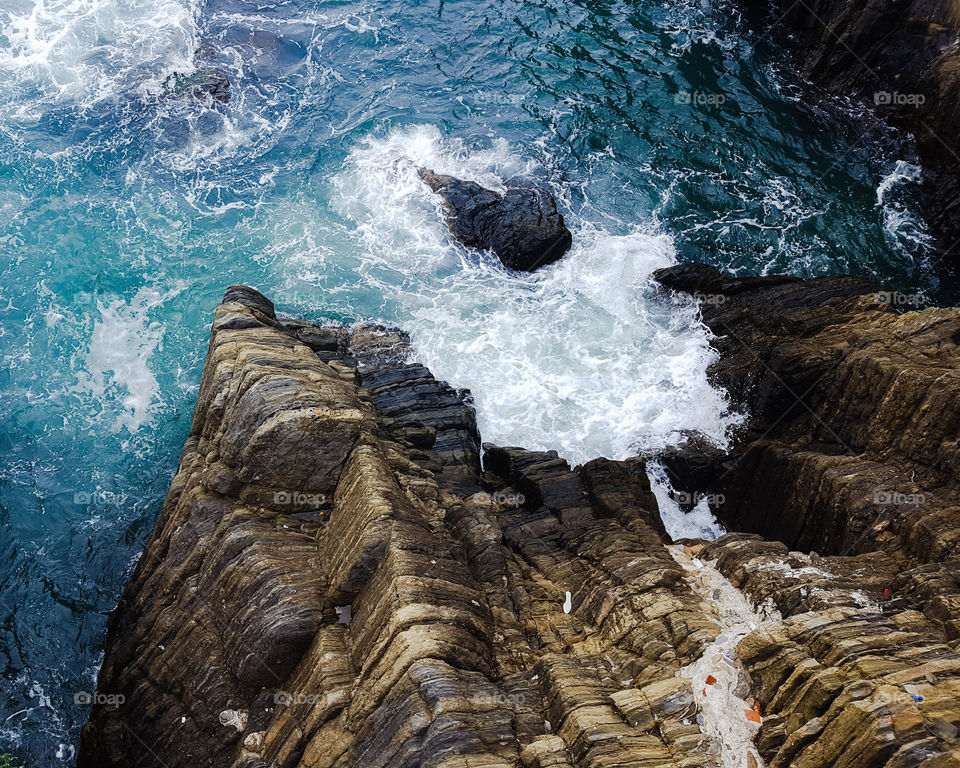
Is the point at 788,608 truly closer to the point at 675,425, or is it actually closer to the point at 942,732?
the point at 942,732

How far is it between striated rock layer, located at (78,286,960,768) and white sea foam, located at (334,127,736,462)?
148 inches

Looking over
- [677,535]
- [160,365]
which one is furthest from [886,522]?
[160,365]

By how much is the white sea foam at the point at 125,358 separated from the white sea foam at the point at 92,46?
13829 millimetres

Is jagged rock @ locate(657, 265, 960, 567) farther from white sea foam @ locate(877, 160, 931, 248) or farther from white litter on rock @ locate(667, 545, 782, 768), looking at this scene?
white sea foam @ locate(877, 160, 931, 248)

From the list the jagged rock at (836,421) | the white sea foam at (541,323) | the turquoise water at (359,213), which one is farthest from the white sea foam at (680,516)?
the turquoise water at (359,213)

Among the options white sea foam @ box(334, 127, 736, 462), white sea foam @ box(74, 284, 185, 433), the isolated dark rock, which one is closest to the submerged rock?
white sea foam @ box(334, 127, 736, 462)

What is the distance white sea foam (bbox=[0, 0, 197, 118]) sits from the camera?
38719 mm

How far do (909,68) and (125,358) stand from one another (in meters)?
38.6

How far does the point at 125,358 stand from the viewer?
99.2 feet

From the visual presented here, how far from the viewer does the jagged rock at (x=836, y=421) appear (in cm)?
2038

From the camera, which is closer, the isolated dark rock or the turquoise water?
the turquoise water

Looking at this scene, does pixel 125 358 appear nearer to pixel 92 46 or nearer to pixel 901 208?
pixel 92 46

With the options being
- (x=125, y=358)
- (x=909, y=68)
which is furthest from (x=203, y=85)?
(x=909, y=68)

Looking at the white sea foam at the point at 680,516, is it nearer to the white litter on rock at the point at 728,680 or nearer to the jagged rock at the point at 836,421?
the jagged rock at the point at 836,421
